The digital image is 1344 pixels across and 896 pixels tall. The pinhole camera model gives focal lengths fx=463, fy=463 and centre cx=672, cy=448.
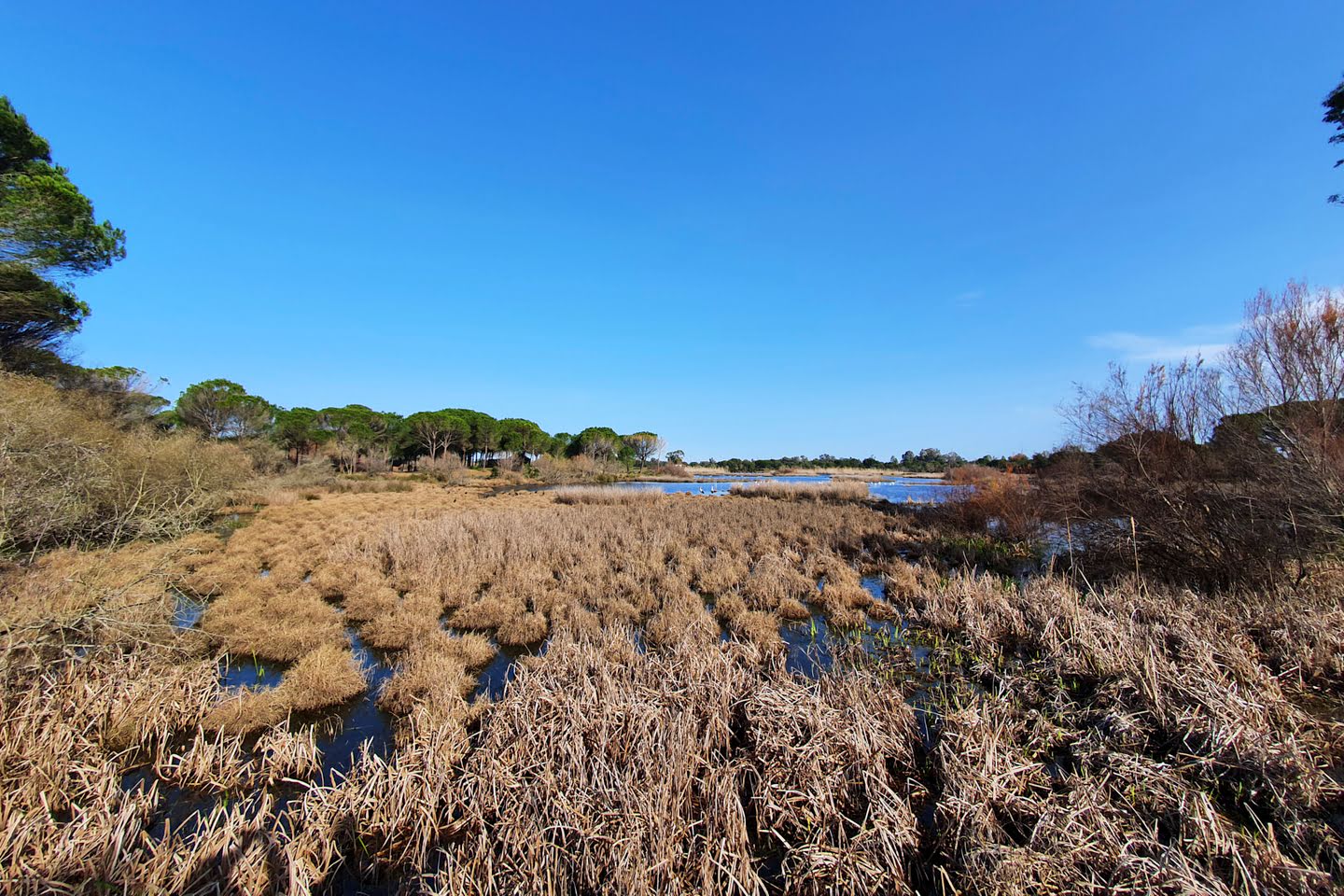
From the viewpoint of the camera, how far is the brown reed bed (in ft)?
10.2

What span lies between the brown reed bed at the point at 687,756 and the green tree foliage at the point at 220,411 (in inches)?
1856

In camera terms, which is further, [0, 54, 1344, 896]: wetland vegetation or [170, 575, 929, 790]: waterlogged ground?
Answer: [170, 575, 929, 790]: waterlogged ground

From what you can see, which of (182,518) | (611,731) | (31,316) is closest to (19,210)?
(31,316)

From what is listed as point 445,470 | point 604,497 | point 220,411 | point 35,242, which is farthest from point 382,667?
point 220,411

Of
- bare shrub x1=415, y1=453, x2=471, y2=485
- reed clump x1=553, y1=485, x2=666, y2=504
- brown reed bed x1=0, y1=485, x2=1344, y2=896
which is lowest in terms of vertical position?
brown reed bed x1=0, y1=485, x2=1344, y2=896

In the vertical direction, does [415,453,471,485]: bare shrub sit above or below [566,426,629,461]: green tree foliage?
below

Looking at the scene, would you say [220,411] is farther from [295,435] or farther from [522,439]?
[522,439]

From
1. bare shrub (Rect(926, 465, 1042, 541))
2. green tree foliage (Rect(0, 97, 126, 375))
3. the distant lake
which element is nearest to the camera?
green tree foliage (Rect(0, 97, 126, 375))

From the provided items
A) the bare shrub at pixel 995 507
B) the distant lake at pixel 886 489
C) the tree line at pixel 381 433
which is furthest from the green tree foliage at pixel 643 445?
the bare shrub at pixel 995 507

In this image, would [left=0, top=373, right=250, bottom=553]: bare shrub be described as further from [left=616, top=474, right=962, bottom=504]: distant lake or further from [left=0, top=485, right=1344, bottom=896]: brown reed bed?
[left=616, top=474, right=962, bottom=504]: distant lake

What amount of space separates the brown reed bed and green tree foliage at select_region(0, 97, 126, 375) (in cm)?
1671

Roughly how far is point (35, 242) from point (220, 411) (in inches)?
1356

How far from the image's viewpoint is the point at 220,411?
44375mm

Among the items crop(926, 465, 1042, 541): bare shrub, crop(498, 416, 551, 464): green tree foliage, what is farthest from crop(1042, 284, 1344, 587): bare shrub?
crop(498, 416, 551, 464): green tree foliage
